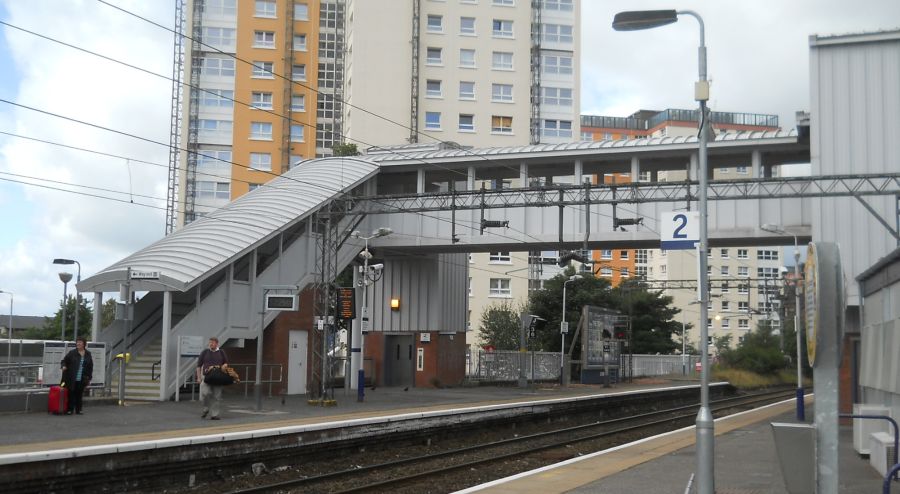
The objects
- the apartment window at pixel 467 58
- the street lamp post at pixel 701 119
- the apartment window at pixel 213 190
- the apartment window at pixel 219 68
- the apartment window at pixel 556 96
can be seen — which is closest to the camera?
the street lamp post at pixel 701 119

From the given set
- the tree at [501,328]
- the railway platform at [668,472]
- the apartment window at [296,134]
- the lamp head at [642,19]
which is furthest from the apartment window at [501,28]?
the lamp head at [642,19]

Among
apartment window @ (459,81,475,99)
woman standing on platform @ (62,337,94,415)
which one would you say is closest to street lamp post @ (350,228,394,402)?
woman standing on platform @ (62,337,94,415)

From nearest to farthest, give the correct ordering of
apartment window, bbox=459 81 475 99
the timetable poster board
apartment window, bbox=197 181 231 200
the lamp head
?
the lamp head, the timetable poster board, apartment window, bbox=459 81 475 99, apartment window, bbox=197 181 231 200

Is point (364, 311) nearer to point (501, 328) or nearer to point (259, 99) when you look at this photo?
point (501, 328)

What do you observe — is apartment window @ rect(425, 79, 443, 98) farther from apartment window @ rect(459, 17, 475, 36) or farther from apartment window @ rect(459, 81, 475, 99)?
apartment window @ rect(459, 17, 475, 36)

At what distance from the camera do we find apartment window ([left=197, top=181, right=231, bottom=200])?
74.9 meters

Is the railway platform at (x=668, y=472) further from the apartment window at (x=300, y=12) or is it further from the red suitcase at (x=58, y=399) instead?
the apartment window at (x=300, y=12)

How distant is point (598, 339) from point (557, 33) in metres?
35.7

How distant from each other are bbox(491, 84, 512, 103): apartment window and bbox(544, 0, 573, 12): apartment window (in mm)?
7747

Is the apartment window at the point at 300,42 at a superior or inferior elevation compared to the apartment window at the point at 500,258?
superior

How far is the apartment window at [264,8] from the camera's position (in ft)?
252

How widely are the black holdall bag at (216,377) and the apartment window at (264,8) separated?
5968cm

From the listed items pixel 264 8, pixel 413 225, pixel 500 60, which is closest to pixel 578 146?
pixel 413 225

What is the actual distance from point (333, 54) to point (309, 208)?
50188 millimetres
